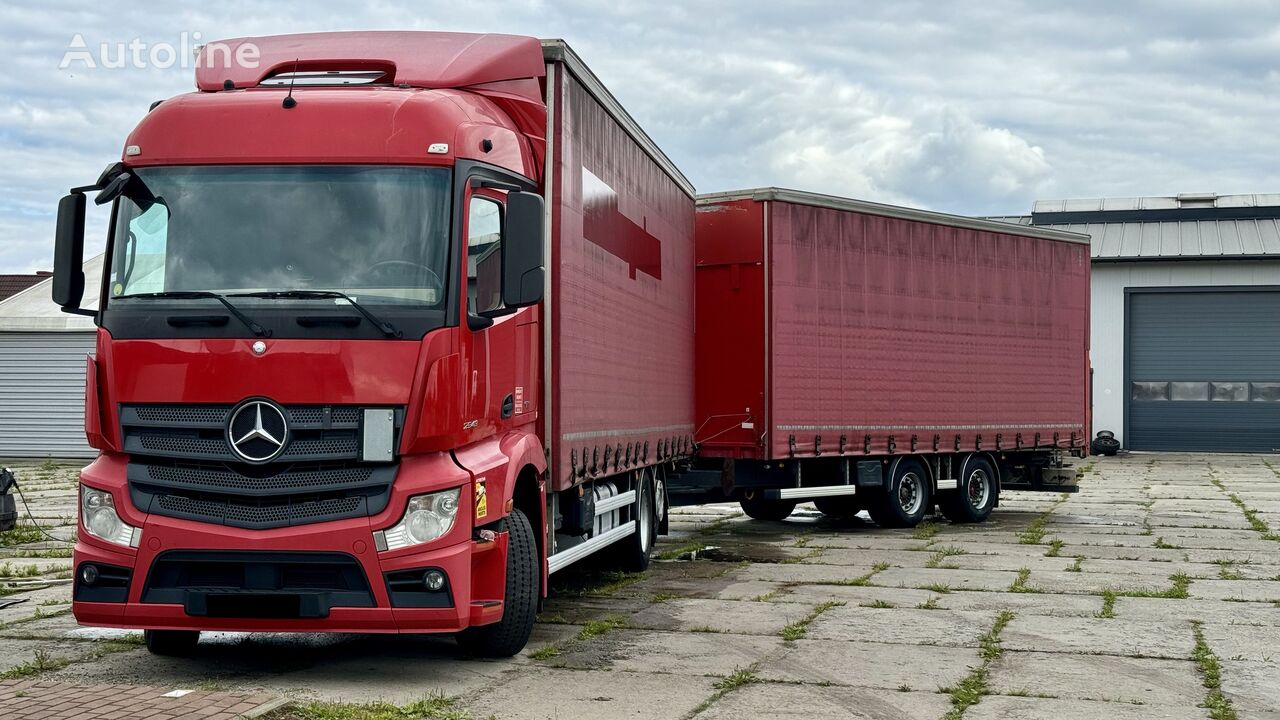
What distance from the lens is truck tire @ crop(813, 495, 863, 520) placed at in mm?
18078

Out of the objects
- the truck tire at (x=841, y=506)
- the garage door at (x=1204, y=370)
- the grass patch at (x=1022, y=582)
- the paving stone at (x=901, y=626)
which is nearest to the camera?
the paving stone at (x=901, y=626)

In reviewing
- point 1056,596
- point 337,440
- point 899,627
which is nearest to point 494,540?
point 337,440

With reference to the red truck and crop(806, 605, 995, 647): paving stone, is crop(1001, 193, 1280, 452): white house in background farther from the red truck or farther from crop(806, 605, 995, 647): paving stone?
the red truck

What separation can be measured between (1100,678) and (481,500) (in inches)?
142

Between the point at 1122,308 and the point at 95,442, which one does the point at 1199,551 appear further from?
the point at 1122,308

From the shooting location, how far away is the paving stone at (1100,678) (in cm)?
748

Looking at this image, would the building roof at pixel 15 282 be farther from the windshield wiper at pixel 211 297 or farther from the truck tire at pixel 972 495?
the windshield wiper at pixel 211 297

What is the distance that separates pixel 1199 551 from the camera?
15039 millimetres

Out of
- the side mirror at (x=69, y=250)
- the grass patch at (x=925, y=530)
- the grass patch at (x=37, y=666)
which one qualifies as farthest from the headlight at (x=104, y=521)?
the grass patch at (x=925, y=530)

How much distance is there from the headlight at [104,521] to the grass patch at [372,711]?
135 centimetres

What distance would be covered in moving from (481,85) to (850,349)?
8895mm

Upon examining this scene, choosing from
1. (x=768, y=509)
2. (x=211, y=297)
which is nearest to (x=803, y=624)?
(x=211, y=297)

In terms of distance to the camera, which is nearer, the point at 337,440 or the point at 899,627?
the point at 337,440

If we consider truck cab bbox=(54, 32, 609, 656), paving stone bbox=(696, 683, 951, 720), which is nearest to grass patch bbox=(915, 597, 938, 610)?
paving stone bbox=(696, 683, 951, 720)
